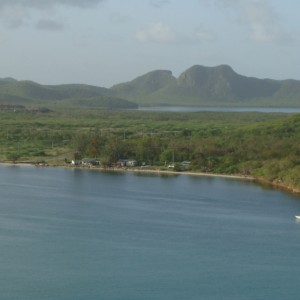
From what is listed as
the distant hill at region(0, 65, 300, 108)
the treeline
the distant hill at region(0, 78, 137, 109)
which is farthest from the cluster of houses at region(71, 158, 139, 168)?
the distant hill at region(0, 65, 300, 108)

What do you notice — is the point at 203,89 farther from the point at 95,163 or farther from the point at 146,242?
the point at 146,242

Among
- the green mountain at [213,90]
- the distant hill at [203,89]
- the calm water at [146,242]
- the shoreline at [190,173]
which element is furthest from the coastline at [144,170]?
the green mountain at [213,90]

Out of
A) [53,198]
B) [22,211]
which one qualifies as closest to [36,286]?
[22,211]

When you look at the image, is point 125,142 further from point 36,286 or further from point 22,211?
point 36,286

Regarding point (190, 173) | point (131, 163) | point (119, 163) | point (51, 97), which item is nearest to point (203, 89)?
point (51, 97)

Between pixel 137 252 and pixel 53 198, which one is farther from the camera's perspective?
pixel 53 198

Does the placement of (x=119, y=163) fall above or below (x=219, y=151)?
below

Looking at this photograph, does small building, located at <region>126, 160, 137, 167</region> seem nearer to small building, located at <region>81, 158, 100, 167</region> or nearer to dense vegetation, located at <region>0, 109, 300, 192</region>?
dense vegetation, located at <region>0, 109, 300, 192</region>
